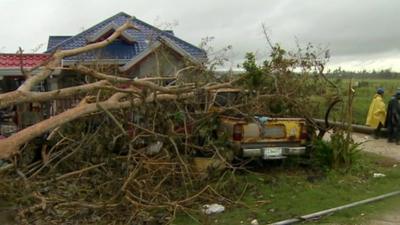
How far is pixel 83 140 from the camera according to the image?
26.4 ft

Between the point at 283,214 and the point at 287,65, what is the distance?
494 centimetres

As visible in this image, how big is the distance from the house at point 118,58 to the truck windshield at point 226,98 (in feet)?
2.84

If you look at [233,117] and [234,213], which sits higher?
[233,117]

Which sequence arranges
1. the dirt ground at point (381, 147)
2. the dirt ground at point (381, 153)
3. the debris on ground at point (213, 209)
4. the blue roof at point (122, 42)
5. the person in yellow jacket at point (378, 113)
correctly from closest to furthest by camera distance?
the dirt ground at point (381, 153) < the debris on ground at point (213, 209) < the dirt ground at point (381, 147) < the person in yellow jacket at point (378, 113) < the blue roof at point (122, 42)

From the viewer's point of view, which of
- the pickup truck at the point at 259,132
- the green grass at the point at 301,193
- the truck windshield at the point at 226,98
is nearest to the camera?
the green grass at the point at 301,193

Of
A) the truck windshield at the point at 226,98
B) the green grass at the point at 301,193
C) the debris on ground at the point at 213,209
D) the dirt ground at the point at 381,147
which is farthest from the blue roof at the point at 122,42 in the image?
the debris on ground at the point at 213,209

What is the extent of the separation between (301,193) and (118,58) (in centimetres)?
1297

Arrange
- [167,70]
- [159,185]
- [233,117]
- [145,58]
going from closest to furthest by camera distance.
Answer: [159,185], [233,117], [167,70], [145,58]

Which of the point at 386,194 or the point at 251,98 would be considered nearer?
the point at 386,194

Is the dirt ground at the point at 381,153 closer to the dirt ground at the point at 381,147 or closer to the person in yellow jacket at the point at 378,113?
the dirt ground at the point at 381,147

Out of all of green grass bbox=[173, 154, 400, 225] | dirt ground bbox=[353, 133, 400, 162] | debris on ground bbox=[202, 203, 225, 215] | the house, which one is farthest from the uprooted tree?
dirt ground bbox=[353, 133, 400, 162]

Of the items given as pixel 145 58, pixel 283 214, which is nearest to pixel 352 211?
pixel 283 214

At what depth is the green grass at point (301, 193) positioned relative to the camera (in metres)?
6.72

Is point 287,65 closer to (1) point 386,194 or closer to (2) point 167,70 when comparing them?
(2) point 167,70
